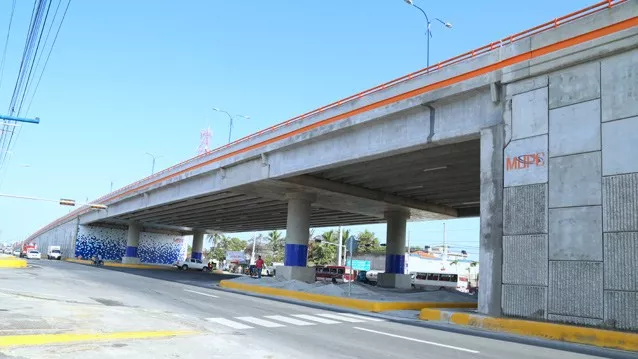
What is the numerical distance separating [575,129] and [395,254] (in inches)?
967

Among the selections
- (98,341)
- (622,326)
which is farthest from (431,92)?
(98,341)

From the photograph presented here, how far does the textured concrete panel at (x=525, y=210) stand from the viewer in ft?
45.8

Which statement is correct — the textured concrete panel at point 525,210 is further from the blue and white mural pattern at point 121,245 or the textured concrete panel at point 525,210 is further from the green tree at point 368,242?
the green tree at point 368,242

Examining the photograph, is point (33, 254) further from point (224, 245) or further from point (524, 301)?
point (524, 301)

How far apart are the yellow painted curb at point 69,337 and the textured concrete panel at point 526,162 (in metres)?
10.2

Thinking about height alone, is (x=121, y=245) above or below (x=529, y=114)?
below

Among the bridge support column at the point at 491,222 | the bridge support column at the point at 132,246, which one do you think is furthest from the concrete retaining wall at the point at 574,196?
the bridge support column at the point at 132,246

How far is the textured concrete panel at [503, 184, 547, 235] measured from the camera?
13969 millimetres

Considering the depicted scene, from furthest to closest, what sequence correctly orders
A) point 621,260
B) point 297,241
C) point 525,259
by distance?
point 297,241
point 525,259
point 621,260

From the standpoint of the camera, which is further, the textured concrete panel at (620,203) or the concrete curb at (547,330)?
the textured concrete panel at (620,203)

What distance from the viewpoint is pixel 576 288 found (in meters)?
12.8

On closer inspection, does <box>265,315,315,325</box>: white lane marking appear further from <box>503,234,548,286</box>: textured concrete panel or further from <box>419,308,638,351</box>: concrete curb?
<box>503,234,548,286</box>: textured concrete panel

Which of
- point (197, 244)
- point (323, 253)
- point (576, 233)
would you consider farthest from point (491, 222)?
point (323, 253)

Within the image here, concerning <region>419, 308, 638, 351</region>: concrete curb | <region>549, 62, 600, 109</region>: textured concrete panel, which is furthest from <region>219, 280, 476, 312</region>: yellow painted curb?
<region>549, 62, 600, 109</region>: textured concrete panel
